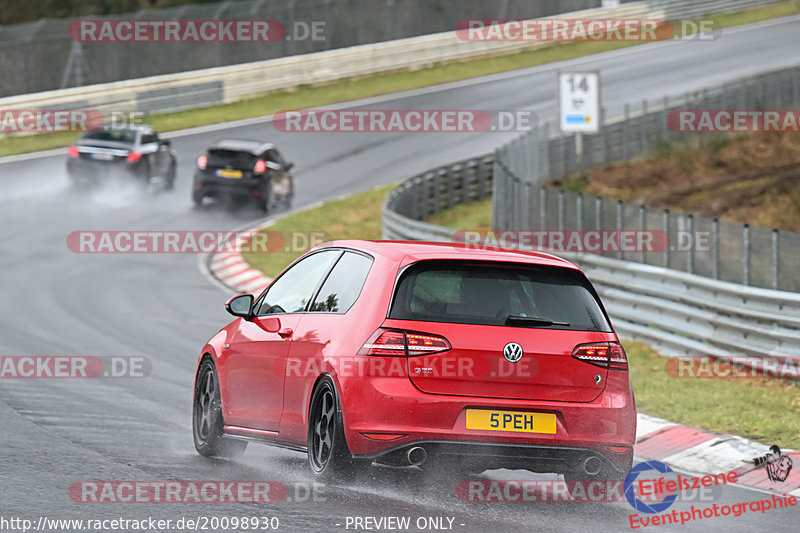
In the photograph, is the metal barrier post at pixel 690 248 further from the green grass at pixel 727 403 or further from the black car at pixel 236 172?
the black car at pixel 236 172

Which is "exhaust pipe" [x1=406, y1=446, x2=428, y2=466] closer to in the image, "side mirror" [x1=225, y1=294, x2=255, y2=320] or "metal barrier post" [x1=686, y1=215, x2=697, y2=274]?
"side mirror" [x1=225, y1=294, x2=255, y2=320]

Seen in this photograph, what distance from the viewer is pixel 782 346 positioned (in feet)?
45.8

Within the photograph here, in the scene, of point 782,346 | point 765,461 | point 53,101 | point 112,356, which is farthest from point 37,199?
point 765,461

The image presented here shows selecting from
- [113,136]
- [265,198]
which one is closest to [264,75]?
[113,136]

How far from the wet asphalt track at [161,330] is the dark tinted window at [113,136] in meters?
1.22

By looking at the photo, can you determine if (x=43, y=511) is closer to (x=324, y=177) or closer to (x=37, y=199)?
(x=37, y=199)

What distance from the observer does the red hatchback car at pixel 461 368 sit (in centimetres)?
767

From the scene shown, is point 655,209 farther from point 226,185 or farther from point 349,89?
point 349,89

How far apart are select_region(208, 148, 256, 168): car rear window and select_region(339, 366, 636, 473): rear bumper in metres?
22.4

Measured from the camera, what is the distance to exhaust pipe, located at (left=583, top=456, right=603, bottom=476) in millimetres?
7902

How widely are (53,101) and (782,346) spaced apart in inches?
1103

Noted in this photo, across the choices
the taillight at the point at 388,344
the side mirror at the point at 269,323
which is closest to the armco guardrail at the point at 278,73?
the side mirror at the point at 269,323

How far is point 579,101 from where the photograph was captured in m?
29.0

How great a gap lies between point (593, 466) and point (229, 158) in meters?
22.6
